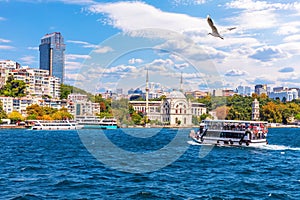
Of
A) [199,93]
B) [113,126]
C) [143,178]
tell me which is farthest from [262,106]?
[143,178]

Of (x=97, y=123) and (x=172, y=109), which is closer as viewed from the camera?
(x=97, y=123)

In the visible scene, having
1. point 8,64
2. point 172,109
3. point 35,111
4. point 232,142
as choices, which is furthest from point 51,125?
point 8,64

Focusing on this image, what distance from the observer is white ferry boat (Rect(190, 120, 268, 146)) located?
132 feet

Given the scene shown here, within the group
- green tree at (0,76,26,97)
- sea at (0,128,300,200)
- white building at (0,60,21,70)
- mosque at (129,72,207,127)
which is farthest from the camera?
white building at (0,60,21,70)

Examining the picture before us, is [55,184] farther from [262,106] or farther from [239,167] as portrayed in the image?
[262,106]

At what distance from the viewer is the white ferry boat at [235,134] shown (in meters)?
40.2

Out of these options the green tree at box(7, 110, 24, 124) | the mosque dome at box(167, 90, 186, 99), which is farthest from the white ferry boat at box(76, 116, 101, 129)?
the mosque dome at box(167, 90, 186, 99)

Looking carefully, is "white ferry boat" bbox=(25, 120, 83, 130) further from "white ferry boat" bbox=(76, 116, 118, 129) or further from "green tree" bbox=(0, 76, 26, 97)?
"green tree" bbox=(0, 76, 26, 97)

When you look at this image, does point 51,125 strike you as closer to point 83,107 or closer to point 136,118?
point 83,107

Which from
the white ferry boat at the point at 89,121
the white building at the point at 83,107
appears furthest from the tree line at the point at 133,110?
the white ferry boat at the point at 89,121

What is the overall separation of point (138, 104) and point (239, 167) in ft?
338

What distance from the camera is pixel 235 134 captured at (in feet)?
134

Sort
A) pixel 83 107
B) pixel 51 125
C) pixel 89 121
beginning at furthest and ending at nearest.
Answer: pixel 83 107
pixel 89 121
pixel 51 125

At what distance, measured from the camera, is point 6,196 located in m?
16.8
